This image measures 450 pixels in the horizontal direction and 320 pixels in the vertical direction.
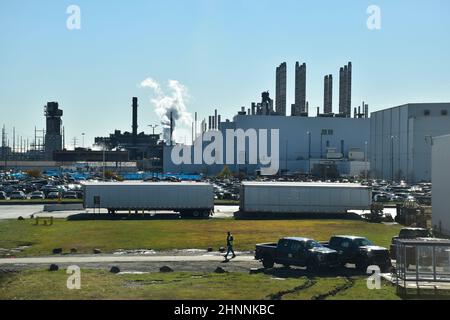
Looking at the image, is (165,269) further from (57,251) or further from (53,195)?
(53,195)

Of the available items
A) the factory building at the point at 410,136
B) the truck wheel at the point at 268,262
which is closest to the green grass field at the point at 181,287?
the truck wheel at the point at 268,262

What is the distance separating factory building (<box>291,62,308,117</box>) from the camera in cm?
14925

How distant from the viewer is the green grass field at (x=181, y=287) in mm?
19219


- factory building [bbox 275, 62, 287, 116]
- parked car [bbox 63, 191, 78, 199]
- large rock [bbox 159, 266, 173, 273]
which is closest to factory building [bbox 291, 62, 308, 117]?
factory building [bbox 275, 62, 287, 116]

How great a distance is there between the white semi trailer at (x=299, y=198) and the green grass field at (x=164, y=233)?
449 centimetres

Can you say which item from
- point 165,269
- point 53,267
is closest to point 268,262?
point 165,269

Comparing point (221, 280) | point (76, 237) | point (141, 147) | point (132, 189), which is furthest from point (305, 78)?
point (221, 280)

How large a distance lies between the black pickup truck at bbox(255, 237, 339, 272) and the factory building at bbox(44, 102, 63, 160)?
154355 mm

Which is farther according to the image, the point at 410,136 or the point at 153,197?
the point at 410,136

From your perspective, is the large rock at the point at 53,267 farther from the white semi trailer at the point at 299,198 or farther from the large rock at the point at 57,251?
the white semi trailer at the point at 299,198

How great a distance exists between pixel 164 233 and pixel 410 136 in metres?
79.7

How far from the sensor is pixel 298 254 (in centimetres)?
2586

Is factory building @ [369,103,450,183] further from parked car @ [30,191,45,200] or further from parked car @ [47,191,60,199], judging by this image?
parked car @ [30,191,45,200]
